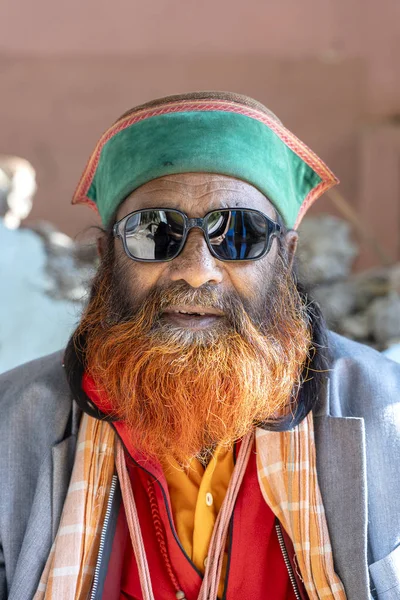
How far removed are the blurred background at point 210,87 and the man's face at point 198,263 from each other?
156cm

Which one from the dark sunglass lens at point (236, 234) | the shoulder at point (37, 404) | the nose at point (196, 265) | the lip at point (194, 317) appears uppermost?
the dark sunglass lens at point (236, 234)

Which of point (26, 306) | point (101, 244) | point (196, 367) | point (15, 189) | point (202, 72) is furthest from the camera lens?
point (202, 72)

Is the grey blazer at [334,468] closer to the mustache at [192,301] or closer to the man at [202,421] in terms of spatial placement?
the man at [202,421]

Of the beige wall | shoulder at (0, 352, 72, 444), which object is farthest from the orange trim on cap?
the beige wall

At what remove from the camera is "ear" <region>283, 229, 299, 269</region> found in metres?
2.18

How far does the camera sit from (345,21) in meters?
3.92

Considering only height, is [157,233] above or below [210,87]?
below

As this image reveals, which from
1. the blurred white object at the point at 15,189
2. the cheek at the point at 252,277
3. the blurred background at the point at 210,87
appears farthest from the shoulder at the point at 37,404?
the blurred white object at the point at 15,189

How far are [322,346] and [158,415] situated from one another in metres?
0.53

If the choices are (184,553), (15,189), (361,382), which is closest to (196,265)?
(361,382)

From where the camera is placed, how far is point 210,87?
392 centimetres

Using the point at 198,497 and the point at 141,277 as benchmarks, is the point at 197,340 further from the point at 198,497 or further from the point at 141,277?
the point at 198,497

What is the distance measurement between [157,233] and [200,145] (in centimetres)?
27

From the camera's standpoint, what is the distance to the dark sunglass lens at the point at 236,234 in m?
1.95
